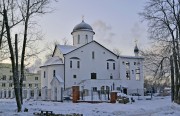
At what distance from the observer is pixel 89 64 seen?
5259 cm

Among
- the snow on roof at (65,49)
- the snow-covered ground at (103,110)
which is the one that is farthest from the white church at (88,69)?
the snow-covered ground at (103,110)

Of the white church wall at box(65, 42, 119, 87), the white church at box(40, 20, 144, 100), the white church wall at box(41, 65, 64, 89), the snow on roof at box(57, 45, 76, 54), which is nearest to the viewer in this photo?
the white church at box(40, 20, 144, 100)

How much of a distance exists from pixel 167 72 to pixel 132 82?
26.4 metres

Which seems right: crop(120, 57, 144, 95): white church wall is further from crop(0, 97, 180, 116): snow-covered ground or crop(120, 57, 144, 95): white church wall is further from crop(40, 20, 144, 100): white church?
crop(0, 97, 180, 116): snow-covered ground

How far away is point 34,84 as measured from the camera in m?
90.1

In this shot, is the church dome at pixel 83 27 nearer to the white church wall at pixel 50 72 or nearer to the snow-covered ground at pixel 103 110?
the white church wall at pixel 50 72

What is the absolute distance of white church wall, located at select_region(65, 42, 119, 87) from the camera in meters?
50.3

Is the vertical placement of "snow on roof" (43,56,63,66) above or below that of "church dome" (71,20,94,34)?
below

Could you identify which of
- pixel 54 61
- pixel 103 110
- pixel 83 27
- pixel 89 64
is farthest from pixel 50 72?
pixel 103 110

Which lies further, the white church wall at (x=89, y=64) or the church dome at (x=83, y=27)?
the church dome at (x=83, y=27)

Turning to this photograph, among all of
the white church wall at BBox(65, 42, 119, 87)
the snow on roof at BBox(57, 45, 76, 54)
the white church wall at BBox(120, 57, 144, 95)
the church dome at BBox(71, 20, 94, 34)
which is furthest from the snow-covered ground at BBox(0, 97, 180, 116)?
the church dome at BBox(71, 20, 94, 34)

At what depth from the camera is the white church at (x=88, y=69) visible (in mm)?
49375

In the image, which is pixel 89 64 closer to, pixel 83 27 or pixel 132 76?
pixel 83 27

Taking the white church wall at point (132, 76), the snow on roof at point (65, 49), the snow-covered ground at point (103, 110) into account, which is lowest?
the snow-covered ground at point (103, 110)
